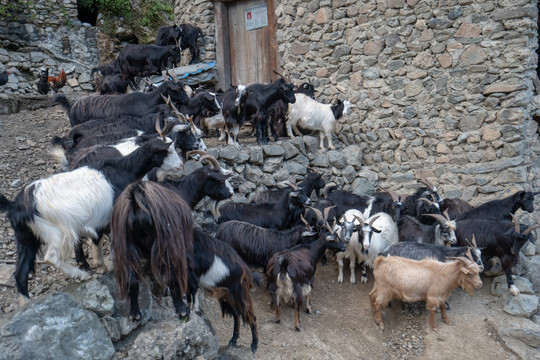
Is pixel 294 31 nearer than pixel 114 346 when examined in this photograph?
No

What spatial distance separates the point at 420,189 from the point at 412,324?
205cm

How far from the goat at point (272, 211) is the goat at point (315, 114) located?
1933mm

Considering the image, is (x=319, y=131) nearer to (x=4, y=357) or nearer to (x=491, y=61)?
(x=491, y=61)

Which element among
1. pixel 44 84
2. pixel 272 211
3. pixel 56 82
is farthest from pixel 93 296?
pixel 56 82

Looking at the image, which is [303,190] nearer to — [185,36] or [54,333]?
[54,333]

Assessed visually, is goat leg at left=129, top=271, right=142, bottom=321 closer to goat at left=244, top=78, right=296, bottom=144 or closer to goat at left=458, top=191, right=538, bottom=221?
goat at left=244, top=78, right=296, bottom=144

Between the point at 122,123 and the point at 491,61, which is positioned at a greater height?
the point at 491,61

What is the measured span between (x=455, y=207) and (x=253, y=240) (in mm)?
2928

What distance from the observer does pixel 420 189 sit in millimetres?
6742

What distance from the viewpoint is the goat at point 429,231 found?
5719 millimetres

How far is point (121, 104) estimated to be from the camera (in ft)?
20.0

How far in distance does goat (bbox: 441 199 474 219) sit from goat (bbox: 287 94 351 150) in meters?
2.02

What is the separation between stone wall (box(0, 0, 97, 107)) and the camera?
11.6 metres

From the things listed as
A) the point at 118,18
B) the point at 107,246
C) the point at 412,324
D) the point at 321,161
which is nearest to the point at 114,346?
the point at 107,246
